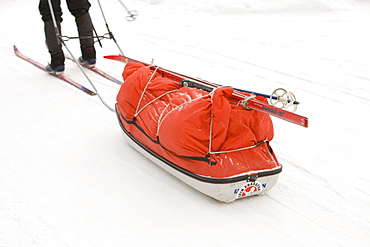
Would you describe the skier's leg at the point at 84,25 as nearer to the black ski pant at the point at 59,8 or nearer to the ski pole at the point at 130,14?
the black ski pant at the point at 59,8

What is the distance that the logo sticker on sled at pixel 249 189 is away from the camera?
217 centimetres

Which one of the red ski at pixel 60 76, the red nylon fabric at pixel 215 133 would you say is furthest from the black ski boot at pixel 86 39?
the red nylon fabric at pixel 215 133

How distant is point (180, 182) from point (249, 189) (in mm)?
460

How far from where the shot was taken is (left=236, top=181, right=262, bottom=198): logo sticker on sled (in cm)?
217

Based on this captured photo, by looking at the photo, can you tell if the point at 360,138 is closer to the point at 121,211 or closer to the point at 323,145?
the point at 323,145

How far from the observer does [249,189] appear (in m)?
2.20

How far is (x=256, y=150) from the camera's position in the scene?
2209 mm

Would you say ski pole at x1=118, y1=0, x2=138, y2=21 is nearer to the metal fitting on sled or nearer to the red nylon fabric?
the red nylon fabric

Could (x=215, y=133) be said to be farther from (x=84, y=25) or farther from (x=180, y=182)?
(x=84, y=25)

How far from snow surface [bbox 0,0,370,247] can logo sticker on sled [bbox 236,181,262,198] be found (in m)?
0.08

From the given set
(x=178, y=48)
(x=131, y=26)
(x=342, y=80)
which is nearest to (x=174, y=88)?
(x=342, y=80)

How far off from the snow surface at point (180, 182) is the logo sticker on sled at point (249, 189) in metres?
0.08

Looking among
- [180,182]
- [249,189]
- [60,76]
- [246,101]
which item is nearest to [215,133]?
[246,101]

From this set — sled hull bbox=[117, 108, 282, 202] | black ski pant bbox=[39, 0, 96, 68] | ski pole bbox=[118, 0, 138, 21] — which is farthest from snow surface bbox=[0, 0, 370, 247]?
ski pole bbox=[118, 0, 138, 21]
